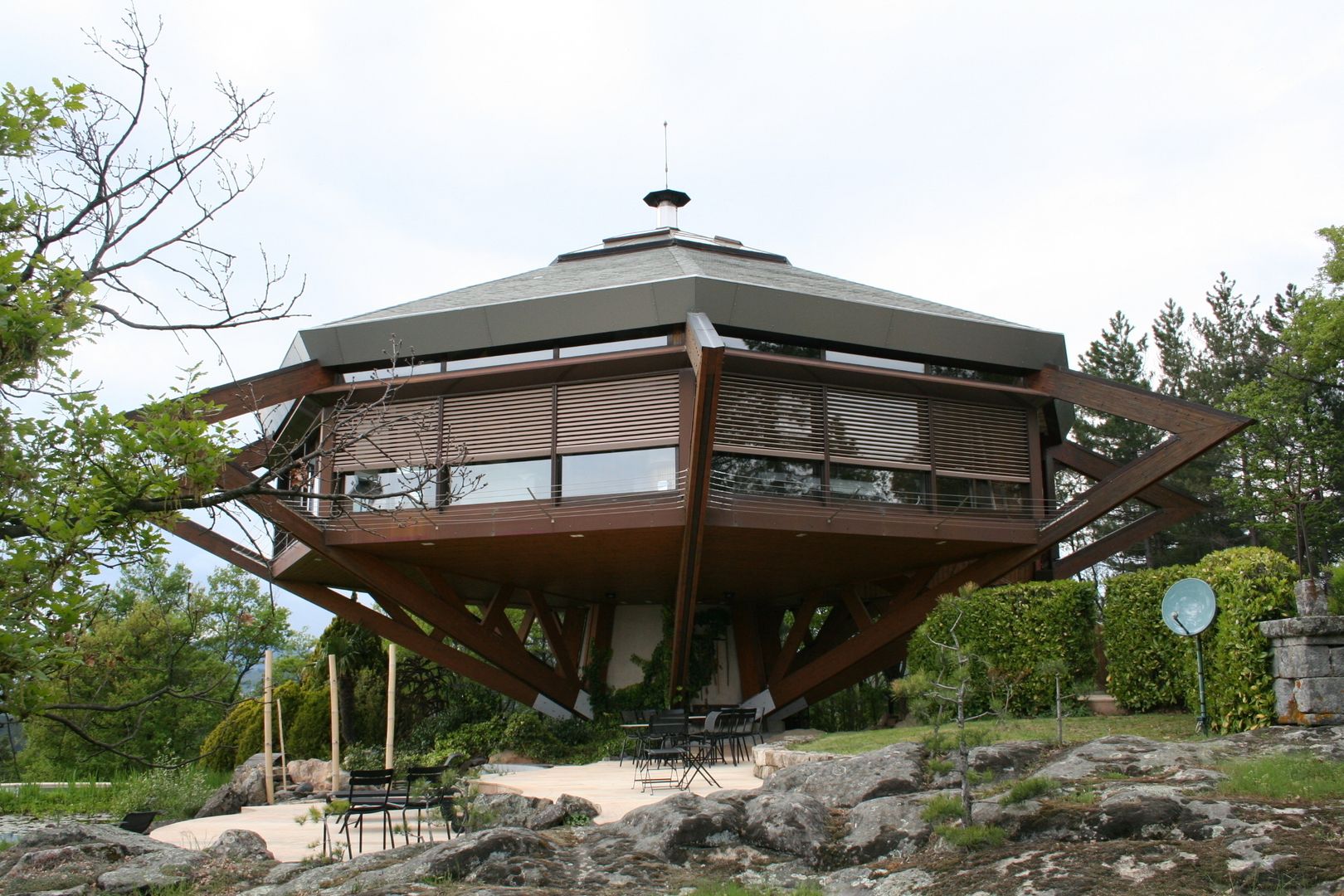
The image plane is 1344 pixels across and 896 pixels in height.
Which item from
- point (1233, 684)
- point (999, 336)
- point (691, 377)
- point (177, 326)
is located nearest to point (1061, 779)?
Answer: point (1233, 684)

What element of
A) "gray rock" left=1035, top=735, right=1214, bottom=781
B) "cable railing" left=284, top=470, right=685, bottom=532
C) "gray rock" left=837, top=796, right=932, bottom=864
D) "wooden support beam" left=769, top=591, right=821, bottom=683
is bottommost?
"gray rock" left=837, top=796, right=932, bottom=864

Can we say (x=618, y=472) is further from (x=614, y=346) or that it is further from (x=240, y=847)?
(x=240, y=847)

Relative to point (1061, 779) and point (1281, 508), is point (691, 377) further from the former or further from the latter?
point (1281, 508)

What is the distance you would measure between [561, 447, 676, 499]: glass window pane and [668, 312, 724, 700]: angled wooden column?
52 cm

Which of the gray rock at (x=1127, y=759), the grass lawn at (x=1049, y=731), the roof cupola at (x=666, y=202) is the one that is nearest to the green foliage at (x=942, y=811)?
the gray rock at (x=1127, y=759)

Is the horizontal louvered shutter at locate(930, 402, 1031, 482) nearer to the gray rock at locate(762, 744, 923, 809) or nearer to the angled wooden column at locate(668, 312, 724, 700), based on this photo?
the angled wooden column at locate(668, 312, 724, 700)

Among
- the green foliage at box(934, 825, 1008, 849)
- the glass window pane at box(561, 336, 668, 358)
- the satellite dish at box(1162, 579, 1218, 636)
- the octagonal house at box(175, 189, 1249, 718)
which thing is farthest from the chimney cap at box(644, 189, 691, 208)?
the green foliage at box(934, 825, 1008, 849)

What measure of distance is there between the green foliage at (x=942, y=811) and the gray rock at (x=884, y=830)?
147 millimetres

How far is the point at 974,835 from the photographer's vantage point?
222 inches

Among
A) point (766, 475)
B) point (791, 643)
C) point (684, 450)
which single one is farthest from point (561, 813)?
point (791, 643)

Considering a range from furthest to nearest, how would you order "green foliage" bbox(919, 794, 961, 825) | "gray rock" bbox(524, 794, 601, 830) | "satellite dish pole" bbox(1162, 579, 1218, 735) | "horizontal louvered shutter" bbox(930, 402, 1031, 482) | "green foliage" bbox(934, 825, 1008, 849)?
"horizontal louvered shutter" bbox(930, 402, 1031, 482), "satellite dish pole" bbox(1162, 579, 1218, 735), "gray rock" bbox(524, 794, 601, 830), "green foliage" bbox(919, 794, 961, 825), "green foliage" bbox(934, 825, 1008, 849)

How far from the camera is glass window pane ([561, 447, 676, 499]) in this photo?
1462 cm

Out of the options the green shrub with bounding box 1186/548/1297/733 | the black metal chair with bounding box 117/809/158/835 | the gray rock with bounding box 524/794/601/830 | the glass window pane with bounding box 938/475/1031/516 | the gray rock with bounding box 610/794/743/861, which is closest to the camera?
the gray rock with bounding box 610/794/743/861

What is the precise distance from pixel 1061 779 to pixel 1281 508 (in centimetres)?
2237
